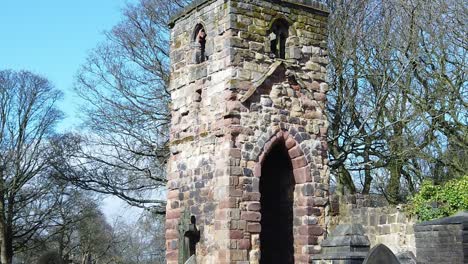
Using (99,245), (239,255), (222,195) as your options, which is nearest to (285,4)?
(222,195)

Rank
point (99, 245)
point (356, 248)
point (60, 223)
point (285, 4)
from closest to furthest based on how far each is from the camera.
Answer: point (356, 248) < point (285, 4) < point (60, 223) < point (99, 245)

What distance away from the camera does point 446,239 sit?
26.2ft

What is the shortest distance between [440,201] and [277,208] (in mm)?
3158

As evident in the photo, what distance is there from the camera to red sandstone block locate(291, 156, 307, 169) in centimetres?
1288

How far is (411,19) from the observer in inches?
750

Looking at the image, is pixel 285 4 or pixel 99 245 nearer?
pixel 285 4

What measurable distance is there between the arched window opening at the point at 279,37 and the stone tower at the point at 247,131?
2cm

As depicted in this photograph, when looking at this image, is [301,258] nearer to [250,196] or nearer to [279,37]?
[250,196]

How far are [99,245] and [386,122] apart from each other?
68.6ft

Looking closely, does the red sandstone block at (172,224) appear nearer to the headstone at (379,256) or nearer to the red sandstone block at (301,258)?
the red sandstone block at (301,258)

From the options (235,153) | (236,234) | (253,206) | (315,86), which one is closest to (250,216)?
(253,206)

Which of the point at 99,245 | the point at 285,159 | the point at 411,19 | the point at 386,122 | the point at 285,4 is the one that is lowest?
the point at 99,245

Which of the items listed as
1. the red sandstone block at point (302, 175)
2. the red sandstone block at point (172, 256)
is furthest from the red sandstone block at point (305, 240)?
the red sandstone block at point (172, 256)

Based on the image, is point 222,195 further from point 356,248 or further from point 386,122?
point 386,122
